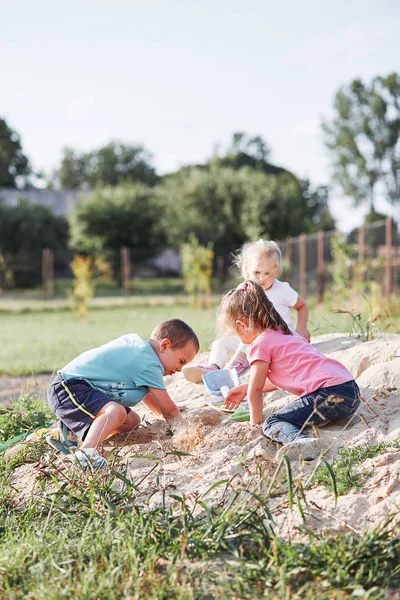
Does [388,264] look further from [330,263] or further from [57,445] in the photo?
[57,445]

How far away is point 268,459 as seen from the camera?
3393 mm

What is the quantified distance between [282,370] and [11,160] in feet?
183

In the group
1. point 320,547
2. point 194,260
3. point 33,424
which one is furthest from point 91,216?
point 320,547

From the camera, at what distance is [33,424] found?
4.59 m

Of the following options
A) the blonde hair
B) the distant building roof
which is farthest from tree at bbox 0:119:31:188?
the blonde hair

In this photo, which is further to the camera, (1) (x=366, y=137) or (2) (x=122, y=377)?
(1) (x=366, y=137)

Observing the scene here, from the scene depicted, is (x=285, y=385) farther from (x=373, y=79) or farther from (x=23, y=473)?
(x=373, y=79)

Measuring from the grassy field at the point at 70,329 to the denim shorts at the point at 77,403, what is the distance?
155cm

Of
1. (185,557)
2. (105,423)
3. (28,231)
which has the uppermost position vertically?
(28,231)

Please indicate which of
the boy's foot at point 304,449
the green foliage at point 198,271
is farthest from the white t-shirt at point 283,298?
the green foliage at point 198,271

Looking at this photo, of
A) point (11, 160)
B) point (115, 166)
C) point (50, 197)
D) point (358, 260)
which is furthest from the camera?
point (115, 166)

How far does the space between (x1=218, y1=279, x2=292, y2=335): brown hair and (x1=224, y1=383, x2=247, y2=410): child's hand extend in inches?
20.5

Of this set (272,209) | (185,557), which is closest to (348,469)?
(185,557)

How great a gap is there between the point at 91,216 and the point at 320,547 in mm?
29596
